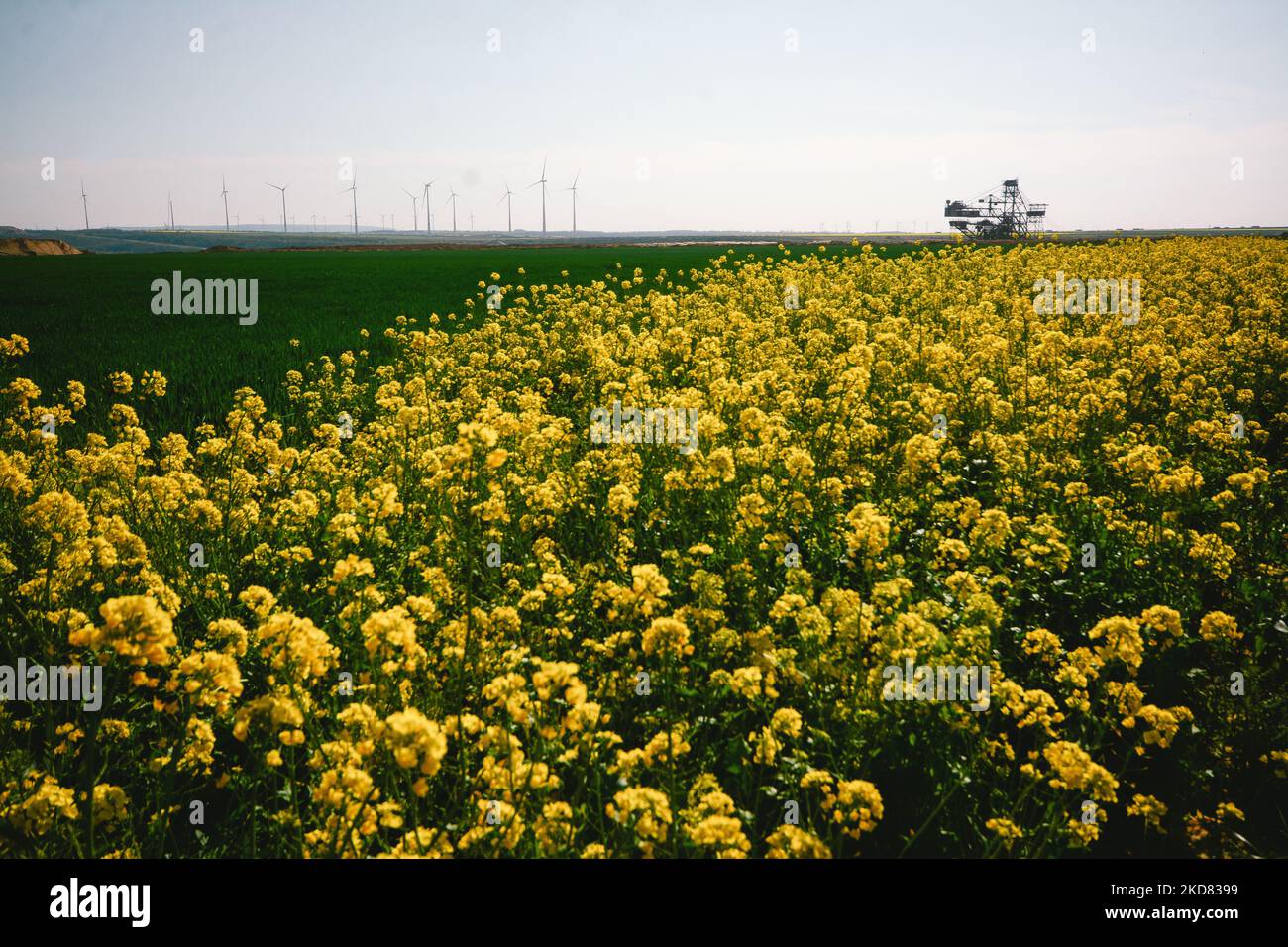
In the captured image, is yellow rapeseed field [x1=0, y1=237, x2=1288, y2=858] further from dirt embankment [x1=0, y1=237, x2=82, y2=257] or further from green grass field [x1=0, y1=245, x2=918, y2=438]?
dirt embankment [x1=0, y1=237, x2=82, y2=257]

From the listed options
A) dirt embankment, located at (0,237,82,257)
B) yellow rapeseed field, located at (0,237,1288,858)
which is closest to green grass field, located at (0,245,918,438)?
yellow rapeseed field, located at (0,237,1288,858)

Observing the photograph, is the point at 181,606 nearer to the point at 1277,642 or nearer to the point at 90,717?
the point at 90,717

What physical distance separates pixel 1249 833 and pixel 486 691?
3.50 metres

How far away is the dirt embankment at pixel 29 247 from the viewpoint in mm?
76012

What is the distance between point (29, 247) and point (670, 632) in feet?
347

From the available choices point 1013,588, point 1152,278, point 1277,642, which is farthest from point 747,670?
point 1152,278

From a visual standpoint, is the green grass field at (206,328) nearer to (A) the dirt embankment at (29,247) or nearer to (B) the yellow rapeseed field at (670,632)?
(B) the yellow rapeseed field at (670,632)

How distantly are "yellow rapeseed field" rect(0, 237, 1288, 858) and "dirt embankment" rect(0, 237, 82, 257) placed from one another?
3695 inches

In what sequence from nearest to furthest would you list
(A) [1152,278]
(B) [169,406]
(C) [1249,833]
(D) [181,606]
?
(C) [1249,833] < (D) [181,606] < (B) [169,406] < (A) [1152,278]

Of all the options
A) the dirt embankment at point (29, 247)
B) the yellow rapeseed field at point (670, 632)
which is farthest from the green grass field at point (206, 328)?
the dirt embankment at point (29, 247)

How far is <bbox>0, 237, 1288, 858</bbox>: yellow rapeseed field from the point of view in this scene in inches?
113

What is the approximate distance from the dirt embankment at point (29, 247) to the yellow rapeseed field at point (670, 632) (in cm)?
9386

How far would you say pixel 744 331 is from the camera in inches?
420
